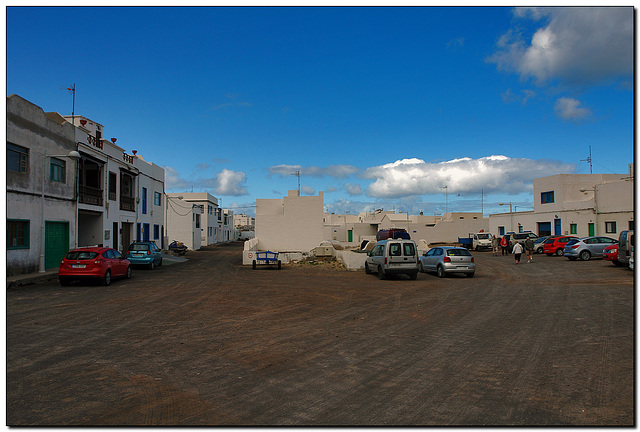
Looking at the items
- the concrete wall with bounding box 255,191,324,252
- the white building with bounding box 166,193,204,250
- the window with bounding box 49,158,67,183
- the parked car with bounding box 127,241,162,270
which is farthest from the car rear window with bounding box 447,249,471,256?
the white building with bounding box 166,193,204,250

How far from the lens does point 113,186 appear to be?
30594mm

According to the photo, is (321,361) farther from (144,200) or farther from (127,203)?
(144,200)

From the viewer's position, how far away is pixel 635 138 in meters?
4.30

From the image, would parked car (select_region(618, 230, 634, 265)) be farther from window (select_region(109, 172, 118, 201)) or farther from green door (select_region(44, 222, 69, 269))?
window (select_region(109, 172, 118, 201))

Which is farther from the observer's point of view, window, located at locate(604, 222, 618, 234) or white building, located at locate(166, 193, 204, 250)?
white building, located at locate(166, 193, 204, 250)

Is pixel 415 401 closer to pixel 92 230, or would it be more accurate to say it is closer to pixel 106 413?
pixel 106 413

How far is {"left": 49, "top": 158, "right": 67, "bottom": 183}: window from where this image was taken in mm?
22266

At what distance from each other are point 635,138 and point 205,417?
527 centimetres

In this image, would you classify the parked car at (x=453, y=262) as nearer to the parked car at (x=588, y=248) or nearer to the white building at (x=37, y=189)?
the parked car at (x=588, y=248)

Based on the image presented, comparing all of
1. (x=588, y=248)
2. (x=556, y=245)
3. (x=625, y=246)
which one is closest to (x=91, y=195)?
Result: (x=625, y=246)

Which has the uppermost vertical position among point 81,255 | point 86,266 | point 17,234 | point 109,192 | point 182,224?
point 109,192

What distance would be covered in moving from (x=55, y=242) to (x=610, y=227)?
42787mm

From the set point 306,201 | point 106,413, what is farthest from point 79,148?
point 106,413

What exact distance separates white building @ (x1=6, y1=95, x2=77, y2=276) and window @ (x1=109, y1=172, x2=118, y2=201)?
581 cm
